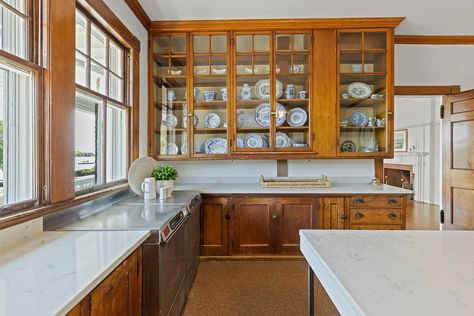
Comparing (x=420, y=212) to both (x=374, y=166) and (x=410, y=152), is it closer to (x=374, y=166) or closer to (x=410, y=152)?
(x=410, y=152)

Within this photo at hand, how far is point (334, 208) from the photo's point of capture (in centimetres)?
292

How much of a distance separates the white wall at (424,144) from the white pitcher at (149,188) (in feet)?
21.2

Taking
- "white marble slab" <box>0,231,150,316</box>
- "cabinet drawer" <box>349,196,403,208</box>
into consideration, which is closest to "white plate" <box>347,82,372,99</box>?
"cabinet drawer" <box>349,196,403,208</box>

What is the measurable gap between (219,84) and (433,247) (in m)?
2.64

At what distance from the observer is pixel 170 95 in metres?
3.31

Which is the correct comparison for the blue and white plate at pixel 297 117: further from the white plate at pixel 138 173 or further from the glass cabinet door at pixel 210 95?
the white plate at pixel 138 173

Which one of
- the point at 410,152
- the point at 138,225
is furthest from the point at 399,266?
the point at 410,152

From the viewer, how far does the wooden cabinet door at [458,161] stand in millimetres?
3418

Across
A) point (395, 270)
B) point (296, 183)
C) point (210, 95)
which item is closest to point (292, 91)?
point (210, 95)

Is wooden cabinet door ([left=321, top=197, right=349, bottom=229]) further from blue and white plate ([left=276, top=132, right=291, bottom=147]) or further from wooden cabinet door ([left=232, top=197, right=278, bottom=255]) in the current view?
blue and white plate ([left=276, top=132, right=291, bottom=147])

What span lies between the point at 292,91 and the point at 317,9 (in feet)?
2.87

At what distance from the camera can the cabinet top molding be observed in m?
3.06

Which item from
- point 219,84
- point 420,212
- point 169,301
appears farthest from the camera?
point 420,212

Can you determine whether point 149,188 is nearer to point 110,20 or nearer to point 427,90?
point 110,20
